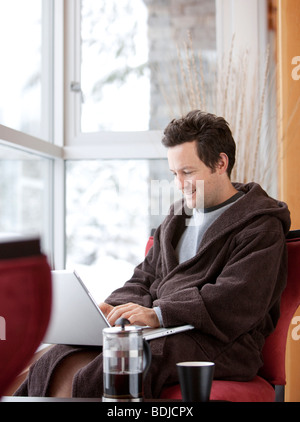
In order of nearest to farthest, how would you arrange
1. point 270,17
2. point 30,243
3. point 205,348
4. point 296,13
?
1. point 30,243
2. point 205,348
3. point 296,13
4. point 270,17

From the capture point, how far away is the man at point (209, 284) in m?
1.66

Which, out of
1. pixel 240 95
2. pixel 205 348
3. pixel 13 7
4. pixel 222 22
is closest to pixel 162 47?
pixel 222 22

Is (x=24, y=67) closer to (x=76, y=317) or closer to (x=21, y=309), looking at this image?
(x=76, y=317)

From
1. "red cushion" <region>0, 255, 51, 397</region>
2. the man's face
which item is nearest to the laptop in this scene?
the man's face

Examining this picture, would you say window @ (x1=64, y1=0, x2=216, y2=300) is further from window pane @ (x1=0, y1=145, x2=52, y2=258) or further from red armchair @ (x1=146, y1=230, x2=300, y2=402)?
red armchair @ (x1=146, y1=230, x2=300, y2=402)

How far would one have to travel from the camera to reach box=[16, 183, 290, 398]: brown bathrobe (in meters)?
1.64

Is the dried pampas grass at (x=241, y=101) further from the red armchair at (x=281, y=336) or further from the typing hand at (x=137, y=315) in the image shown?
the typing hand at (x=137, y=315)

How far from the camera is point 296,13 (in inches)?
110

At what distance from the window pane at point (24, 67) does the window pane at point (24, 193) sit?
0.54ft

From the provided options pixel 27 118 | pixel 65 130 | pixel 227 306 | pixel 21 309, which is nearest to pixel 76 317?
pixel 227 306

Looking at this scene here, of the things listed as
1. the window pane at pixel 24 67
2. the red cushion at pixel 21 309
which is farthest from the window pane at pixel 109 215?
the red cushion at pixel 21 309

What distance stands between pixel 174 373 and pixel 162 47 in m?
2.36

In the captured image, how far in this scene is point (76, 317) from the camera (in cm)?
160

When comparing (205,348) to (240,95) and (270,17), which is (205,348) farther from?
(270,17)
